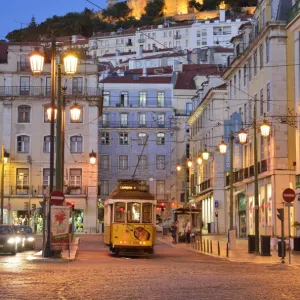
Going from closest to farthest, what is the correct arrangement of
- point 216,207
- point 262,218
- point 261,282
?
1. point 261,282
2. point 262,218
3. point 216,207

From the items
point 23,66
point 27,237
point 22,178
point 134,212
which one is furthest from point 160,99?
point 134,212

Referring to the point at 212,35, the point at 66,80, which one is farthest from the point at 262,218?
the point at 212,35

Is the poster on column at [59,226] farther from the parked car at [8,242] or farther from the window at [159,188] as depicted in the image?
the window at [159,188]

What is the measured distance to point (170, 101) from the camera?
10444 cm

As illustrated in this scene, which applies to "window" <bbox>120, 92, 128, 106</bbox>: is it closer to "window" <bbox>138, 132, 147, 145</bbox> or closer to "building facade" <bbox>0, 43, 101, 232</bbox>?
"window" <bbox>138, 132, 147, 145</bbox>

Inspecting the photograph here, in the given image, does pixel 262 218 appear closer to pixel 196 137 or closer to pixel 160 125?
pixel 196 137

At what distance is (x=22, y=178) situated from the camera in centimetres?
7812

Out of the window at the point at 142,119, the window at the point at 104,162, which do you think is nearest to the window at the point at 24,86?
the window at the point at 104,162

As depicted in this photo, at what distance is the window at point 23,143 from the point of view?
259 feet

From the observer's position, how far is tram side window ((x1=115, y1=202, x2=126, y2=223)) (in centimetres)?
3606

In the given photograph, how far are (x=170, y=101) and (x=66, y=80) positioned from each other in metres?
26.9

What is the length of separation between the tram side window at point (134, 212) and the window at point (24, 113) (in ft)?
147

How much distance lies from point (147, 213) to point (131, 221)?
870 millimetres

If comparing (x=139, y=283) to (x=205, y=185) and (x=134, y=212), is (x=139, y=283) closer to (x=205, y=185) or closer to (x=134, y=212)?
(x=134, y=212)
